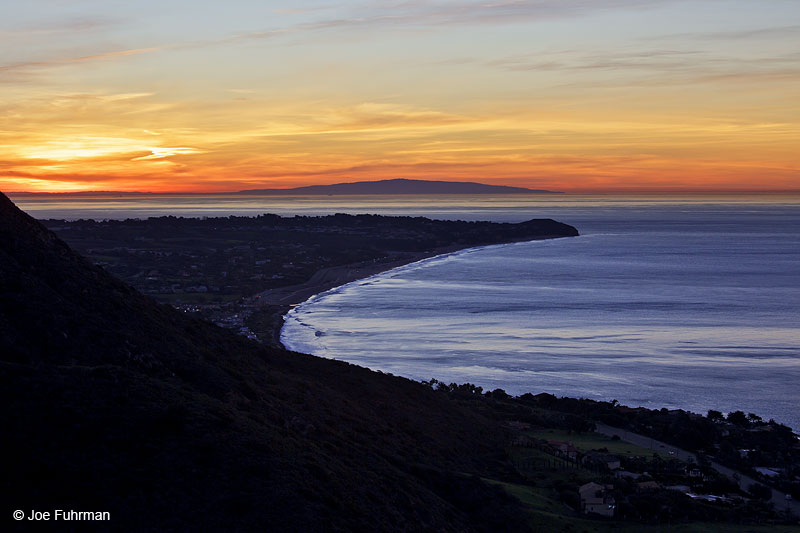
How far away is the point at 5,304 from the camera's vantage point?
17375 millimetres

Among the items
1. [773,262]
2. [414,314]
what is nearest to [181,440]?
[414,314]

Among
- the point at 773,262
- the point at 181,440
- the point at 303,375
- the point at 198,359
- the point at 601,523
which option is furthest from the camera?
the point at 773,262

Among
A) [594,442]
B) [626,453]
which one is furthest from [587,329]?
[626,453]

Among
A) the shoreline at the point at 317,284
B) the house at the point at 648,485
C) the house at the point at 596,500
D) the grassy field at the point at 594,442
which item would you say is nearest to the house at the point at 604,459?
the grassy field at the point at 594,442

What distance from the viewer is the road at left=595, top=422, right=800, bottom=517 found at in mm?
20500

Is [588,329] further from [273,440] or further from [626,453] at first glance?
[273,440]

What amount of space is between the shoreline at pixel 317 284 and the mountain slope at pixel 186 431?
58.0 ft

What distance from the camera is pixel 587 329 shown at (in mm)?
48750

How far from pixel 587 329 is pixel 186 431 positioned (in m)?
38.4

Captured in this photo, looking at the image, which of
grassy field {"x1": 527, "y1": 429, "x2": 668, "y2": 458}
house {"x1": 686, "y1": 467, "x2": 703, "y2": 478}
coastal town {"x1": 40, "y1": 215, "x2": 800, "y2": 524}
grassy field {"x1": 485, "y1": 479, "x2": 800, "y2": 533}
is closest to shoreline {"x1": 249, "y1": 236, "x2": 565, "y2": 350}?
coastal town {"x1": 40, "y1": 215, "x2": 800, "y2": 524}

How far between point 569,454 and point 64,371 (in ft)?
48.0

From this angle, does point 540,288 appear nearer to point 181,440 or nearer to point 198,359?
point 198,359

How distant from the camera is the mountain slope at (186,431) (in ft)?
39.1

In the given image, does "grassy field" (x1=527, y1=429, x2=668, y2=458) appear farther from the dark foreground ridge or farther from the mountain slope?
the mountain slope
